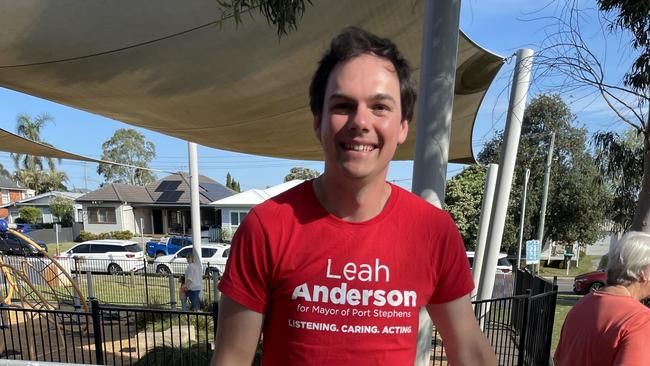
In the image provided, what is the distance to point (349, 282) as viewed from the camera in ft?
3.42

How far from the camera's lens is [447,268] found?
1150mm

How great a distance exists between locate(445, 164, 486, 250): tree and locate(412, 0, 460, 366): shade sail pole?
21155 millimetres

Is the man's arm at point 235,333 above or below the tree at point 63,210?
above

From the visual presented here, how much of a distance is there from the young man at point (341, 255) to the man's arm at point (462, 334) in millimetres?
99

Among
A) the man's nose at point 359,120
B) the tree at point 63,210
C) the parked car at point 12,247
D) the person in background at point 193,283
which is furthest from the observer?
the tree at point 63,210

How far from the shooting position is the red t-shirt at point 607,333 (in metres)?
1.59

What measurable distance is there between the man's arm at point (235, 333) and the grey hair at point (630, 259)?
160cm

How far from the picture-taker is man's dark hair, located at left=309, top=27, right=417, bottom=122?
3.41 feet

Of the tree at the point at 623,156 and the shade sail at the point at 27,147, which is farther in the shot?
the shade sail at the point at 27,147

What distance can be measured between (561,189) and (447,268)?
84.2 feet

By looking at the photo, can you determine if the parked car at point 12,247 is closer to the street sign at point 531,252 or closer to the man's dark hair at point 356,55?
the man's dark hair at point 356,55

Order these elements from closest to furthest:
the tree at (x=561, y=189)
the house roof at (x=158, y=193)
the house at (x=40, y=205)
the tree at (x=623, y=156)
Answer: the tree at (x=623, y=156) → the tree at (x=561, y=189) → the house roof at (x=158, y=193) → the house at (x=40, y=205)

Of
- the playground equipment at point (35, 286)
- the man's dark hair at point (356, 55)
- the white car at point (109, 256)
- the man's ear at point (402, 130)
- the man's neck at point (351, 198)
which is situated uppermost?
the man's dark hair at point (356, 55)

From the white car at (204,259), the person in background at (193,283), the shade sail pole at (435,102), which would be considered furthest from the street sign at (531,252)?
the white car at (204,259)
